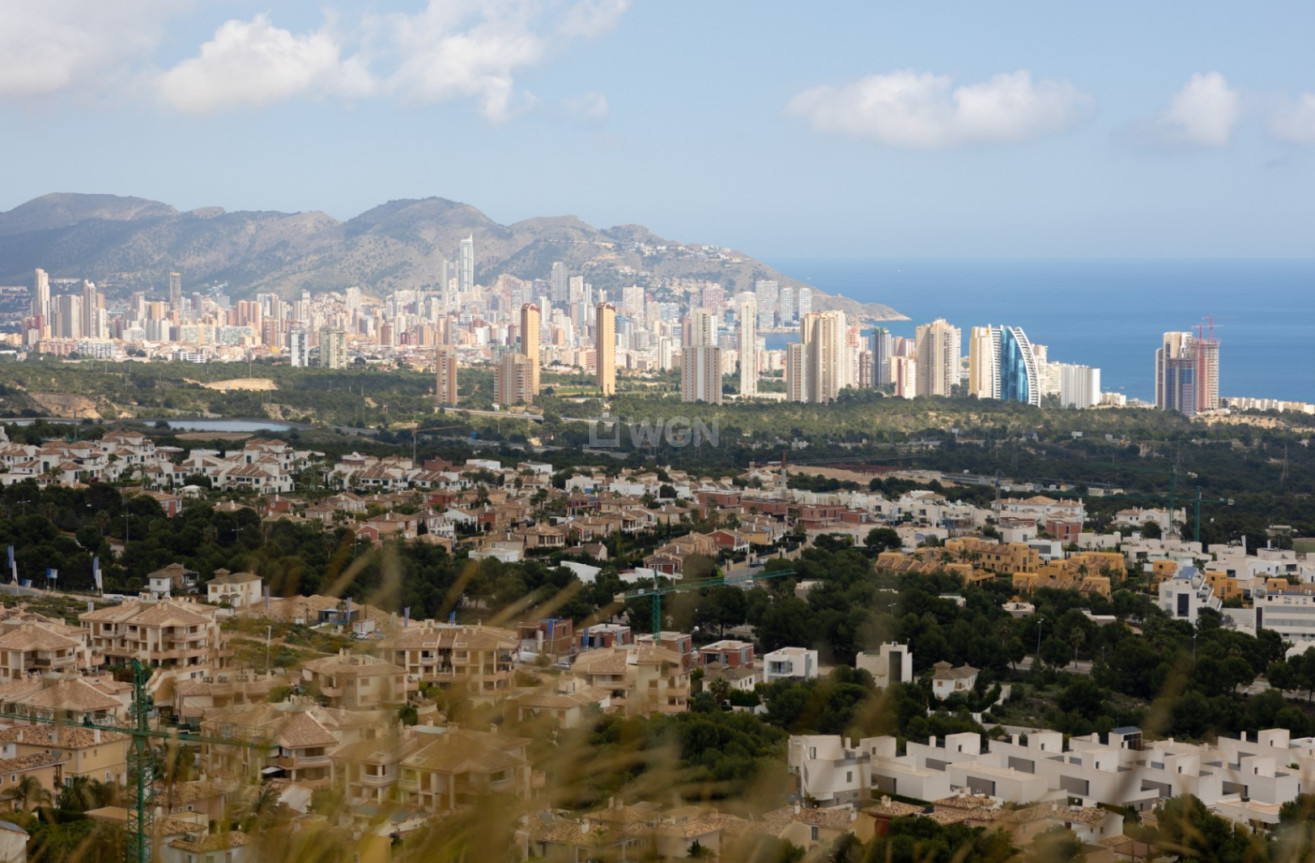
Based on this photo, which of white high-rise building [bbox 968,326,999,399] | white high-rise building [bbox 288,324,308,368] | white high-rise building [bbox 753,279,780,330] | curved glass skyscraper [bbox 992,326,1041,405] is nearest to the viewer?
curved glass skyscraper [bbox 992,326,1041,405]

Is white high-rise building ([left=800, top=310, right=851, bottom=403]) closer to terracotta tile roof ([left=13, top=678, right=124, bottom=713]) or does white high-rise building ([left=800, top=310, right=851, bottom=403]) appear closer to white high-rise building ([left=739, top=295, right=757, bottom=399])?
white high-rise building ([left=739, top=295, right=757, bottom=399])

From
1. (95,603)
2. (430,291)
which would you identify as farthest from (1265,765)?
(430,291)

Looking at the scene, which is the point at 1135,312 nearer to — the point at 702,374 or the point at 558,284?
the point at 558,284

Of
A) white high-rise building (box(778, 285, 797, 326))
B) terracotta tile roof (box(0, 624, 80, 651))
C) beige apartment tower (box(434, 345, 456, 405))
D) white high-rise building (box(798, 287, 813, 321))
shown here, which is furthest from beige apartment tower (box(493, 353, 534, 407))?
white high-rise building (box(798, 287, 813, 321))

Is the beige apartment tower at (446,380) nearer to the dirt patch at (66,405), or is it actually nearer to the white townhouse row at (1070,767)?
the dirt patch at (66,405)

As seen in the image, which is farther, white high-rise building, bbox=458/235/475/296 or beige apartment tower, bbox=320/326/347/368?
white high-rise building, bbox=458/235/475/296
